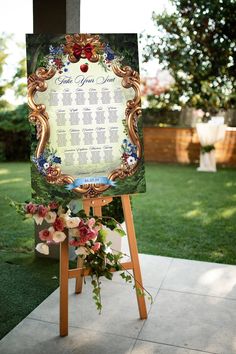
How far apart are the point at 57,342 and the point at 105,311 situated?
1.17 ft

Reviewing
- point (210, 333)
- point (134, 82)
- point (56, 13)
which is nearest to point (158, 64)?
point (56, 13)

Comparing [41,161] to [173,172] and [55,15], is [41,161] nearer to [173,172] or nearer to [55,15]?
[55,15]

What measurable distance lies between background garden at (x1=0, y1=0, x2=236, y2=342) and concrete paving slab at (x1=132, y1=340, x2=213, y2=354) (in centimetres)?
67

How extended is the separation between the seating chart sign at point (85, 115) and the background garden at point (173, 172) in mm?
689

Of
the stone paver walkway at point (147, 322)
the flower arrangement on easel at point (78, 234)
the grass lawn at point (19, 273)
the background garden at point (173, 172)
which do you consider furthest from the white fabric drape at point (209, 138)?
the flower arrangement on easel at point (78, 234)

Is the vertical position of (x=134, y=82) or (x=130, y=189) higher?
(x=134, y=82)

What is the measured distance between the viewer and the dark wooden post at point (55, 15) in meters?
2.47

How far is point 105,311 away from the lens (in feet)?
6.77

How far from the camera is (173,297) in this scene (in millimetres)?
2219

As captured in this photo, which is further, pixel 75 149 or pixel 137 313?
pixel 137 313

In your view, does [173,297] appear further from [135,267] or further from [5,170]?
[5,170]

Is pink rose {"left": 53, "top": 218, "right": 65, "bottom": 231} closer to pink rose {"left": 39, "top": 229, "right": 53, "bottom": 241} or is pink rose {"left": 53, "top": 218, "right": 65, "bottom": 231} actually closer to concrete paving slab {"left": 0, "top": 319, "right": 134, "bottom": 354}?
pink rose {"left": 39, "top": 229, "right": 53, "bottom": 241}

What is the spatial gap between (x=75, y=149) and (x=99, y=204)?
0.33 m

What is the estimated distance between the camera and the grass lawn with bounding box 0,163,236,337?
2.31 m
